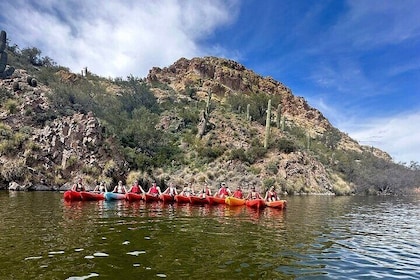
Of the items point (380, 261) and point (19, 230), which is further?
point (19, 230)

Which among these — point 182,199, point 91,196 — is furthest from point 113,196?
point 182,199

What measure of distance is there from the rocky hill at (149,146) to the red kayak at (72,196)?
1007cm

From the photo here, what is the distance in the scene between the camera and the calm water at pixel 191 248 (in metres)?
7.18

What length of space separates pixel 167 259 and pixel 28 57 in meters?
64.6

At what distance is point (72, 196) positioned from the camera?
20828mm

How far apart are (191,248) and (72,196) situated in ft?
44.9

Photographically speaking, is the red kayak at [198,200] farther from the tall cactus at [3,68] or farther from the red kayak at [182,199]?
the tall cactus at [3,68]

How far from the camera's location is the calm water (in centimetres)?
718

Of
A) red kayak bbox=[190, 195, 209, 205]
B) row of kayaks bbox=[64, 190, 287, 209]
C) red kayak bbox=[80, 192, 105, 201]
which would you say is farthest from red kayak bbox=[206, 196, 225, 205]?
red kayak bbox=[80, 192, 105, 201]

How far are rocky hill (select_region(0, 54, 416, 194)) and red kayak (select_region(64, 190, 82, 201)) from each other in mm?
10067

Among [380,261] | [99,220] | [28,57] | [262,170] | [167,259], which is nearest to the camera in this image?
[167,259]

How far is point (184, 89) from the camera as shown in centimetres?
8194

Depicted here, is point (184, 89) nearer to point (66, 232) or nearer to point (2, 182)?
point (2, 182)

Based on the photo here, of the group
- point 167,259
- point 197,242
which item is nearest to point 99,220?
point 197,242
